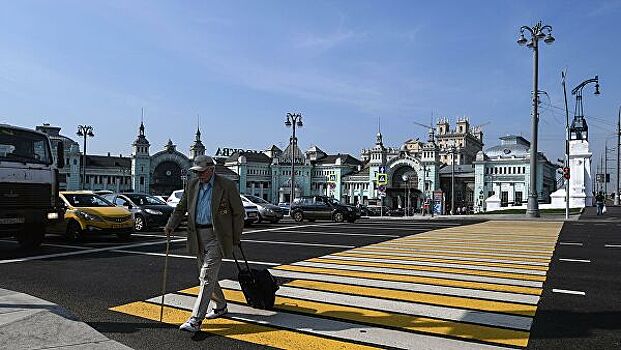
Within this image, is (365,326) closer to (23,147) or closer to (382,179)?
(23,147)

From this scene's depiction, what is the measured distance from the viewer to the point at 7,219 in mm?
11820

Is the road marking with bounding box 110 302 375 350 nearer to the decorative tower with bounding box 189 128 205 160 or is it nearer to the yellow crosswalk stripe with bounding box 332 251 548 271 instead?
the yellow crosswalk stripe with bounding box 332 251 548 271

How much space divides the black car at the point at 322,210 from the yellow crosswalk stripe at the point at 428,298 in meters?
22.4

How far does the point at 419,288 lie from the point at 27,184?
977cm

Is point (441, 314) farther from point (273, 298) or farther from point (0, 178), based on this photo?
point (0, 178)

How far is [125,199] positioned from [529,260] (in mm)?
16686

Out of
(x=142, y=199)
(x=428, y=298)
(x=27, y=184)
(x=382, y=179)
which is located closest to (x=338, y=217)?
(x=382, y=179)

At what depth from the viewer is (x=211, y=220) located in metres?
5.94

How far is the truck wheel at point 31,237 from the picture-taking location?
13.1 m

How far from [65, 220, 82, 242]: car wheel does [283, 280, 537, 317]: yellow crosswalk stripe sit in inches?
388

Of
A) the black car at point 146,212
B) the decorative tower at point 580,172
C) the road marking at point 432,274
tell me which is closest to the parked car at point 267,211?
the black car at point 146,212

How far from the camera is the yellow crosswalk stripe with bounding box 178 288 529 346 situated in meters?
5.41

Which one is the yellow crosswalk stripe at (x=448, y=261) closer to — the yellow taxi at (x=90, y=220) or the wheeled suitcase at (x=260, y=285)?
the wheeled suitcase at (x=260, y=285)

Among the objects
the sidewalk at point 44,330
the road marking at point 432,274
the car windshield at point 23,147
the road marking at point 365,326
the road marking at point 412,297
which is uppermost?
the car windshield at point 23,147
